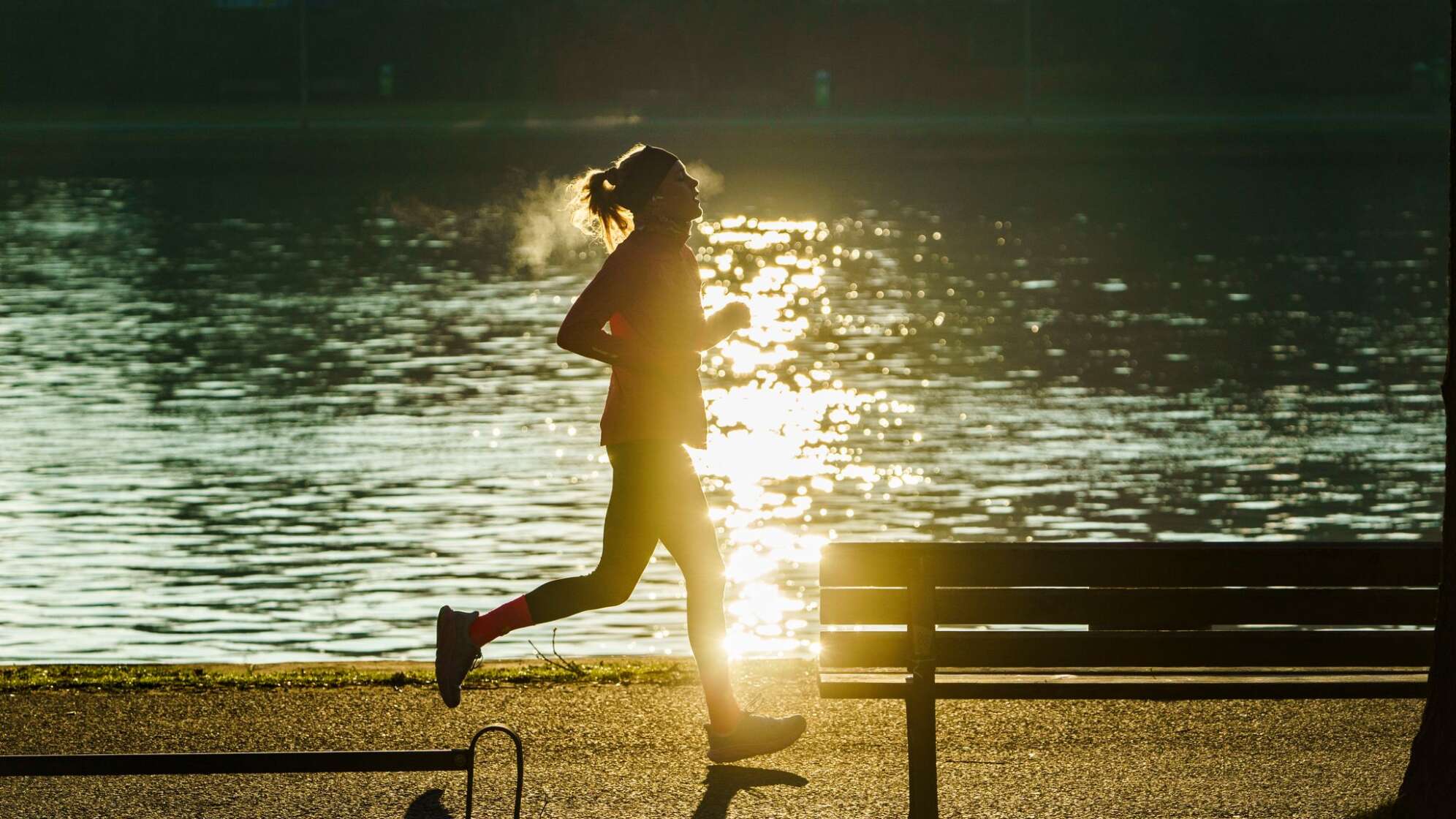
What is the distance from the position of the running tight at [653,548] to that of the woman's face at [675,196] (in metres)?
0.65

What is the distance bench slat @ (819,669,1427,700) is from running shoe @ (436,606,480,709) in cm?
113

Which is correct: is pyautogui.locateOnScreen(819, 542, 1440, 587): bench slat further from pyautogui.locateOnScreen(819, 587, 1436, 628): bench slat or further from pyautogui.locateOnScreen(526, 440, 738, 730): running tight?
pyautogui.locateOnScreen(526, 440, 738, 730): running tight

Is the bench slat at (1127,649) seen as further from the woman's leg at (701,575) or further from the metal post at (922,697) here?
the woman's leg at (701,575)

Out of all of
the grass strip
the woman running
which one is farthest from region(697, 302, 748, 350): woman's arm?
the grass strip

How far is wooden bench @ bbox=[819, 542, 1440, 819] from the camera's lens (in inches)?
215

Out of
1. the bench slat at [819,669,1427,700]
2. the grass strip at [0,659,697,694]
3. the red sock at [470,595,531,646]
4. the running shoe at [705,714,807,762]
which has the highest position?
the red sock at [470,595,531,646]

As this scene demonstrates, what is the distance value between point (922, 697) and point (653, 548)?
0.93 m

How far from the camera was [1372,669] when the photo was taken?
6.10 metres

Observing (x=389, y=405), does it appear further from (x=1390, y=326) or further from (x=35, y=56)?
(x=35, y=56)

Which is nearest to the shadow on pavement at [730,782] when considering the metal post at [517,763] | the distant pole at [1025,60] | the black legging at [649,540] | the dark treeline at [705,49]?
the black legging at [649,540]

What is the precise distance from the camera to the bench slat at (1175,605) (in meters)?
5.49

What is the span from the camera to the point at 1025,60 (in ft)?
167

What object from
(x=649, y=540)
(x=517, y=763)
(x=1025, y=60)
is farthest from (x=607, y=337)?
(x=1025, y=60)

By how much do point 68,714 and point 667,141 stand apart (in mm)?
37563
